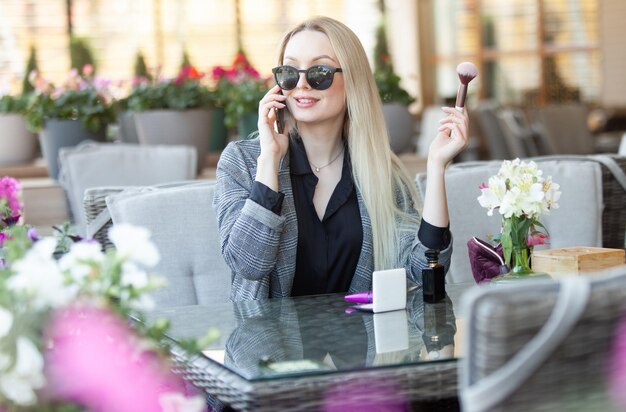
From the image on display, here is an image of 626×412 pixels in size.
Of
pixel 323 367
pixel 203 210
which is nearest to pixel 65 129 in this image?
pixel 203 210

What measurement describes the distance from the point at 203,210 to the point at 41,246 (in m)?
1.50

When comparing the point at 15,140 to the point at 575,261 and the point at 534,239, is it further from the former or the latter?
the point at 575,261

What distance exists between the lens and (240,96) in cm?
448

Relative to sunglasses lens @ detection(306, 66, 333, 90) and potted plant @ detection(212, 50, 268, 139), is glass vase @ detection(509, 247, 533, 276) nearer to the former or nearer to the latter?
sunglasses lens @ detection(306, 66, 333, 90)

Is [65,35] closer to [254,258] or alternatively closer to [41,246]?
[254,258]

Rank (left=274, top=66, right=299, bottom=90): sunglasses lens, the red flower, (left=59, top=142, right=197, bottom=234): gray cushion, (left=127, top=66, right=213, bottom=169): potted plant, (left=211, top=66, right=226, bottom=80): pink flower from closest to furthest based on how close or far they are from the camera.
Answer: (left=274, top=66, right=299, bottom=90): sunglasses lens → (left=59, top=142, right=197, bottom=234): gray cushion → (left=127, top=66, right=213, bottom=169): potted plant → the red flower → (left=211, top=66, right=226, bottom=80): pink flower

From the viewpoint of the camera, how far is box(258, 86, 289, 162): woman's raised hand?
2.32 m

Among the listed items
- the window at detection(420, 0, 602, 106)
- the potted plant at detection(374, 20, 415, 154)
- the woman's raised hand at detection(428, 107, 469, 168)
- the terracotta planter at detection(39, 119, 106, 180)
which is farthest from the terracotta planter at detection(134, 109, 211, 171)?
the window at detection(420, 0, 602, 106)

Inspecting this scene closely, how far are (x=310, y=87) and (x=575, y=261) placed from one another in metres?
0.68

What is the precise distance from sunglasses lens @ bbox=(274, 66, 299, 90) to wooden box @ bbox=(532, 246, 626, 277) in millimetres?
625

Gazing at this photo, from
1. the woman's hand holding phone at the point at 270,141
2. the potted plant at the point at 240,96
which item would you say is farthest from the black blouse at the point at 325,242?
the potted plant at the point at 240,96

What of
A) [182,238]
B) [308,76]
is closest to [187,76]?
[182,238]

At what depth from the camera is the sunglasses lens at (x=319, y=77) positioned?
2342 millimetres

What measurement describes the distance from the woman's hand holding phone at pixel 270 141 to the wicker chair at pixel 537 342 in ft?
3.77
